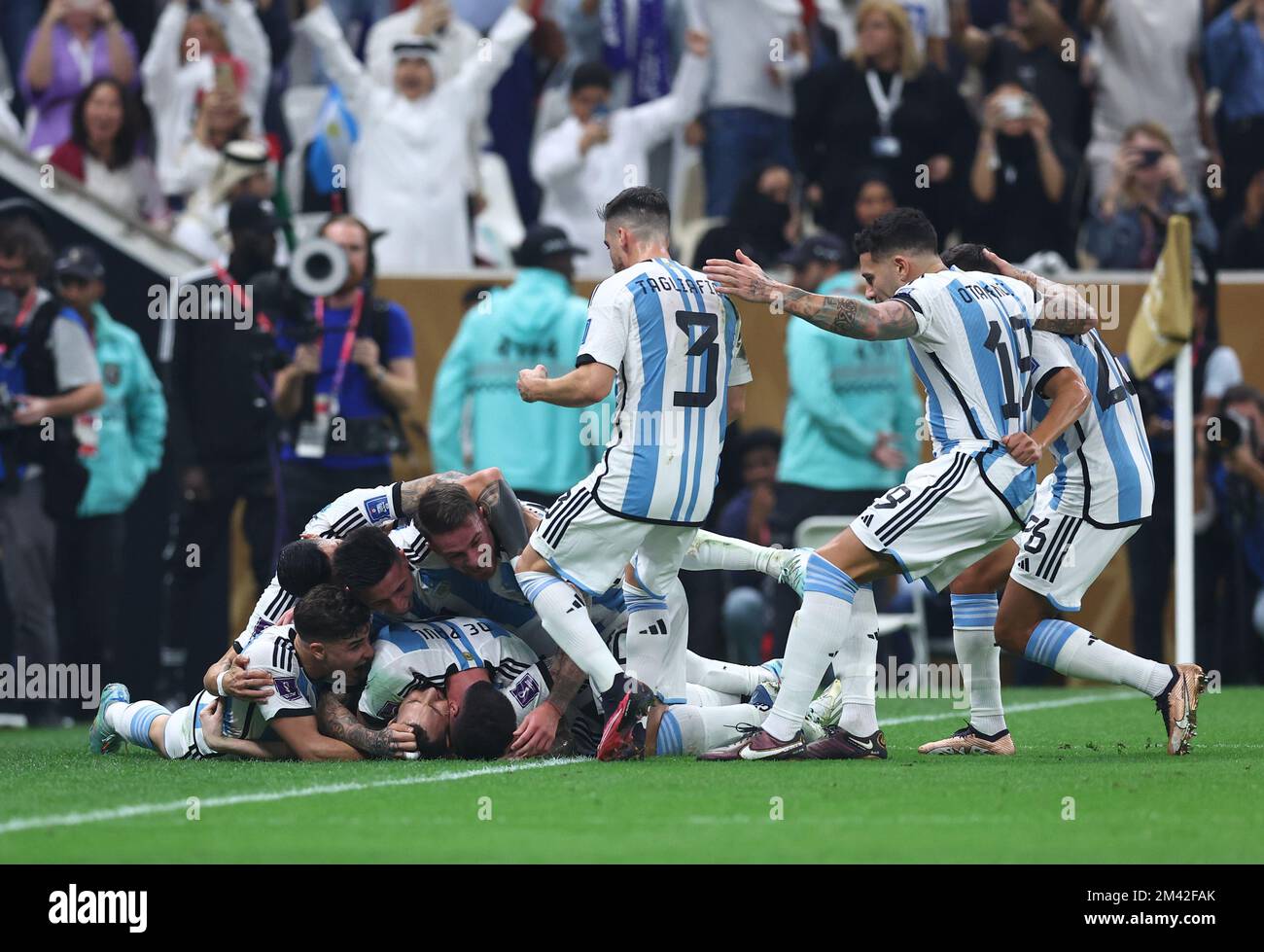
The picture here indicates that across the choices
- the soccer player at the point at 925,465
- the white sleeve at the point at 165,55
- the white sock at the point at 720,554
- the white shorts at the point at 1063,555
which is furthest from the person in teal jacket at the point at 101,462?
the white shorts at the point at 1063,555

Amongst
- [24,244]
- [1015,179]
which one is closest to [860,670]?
[24,244]

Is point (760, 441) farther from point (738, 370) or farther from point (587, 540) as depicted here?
point (587, 540)

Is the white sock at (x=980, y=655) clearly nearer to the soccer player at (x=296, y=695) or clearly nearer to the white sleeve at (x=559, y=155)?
the soccer player at (x=296, y=695)

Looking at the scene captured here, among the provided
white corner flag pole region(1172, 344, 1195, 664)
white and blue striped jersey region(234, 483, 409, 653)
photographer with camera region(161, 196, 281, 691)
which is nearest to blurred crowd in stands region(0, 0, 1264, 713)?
photographer with camera region(161, 196, 281, 691)

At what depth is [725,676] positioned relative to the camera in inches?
355

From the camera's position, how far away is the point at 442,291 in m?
13.5

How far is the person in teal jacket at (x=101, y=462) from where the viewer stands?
11648 mm

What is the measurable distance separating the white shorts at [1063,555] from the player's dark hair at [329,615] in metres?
2.64

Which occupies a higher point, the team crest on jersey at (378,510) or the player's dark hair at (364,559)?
the team crest on jersey at (378,510)

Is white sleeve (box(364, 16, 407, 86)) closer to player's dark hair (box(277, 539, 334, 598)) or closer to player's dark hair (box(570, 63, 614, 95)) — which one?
player's dark hair (box(570, 63, 614, 95))

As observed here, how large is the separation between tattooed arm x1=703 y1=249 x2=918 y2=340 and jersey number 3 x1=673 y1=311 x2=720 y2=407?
1.23 feet

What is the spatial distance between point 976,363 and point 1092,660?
1.32m

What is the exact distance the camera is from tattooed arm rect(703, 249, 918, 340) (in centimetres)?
753

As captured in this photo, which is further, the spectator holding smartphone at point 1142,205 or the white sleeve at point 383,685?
the spectator holding smartphone at point 1142,205
